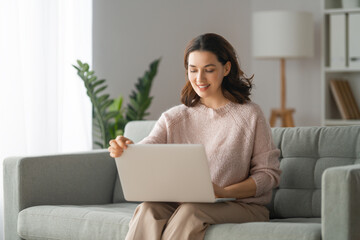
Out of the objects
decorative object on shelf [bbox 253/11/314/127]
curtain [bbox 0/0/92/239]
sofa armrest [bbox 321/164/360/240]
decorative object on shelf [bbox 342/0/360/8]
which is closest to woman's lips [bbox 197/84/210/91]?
sofa armrest [bbox 321/164/360/240]

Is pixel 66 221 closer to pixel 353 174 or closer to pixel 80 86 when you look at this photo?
pixel 353 174

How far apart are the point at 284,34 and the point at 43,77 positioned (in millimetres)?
1800

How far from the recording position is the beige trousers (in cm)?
203

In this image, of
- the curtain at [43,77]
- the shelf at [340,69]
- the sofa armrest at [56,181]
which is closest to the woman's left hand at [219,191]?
the sofa armrest at [56,181]

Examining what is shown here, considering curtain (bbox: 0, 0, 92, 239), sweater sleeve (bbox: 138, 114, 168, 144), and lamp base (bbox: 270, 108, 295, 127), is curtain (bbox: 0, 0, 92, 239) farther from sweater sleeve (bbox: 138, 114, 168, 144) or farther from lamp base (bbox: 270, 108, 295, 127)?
lamp base (bbox: 270, 108, 295, 127)

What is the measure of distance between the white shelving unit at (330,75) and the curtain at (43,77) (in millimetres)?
1702

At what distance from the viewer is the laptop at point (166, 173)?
6.55 ft

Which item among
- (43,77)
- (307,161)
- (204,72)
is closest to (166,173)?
(204,72)

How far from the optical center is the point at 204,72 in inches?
91.7

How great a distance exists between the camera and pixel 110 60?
181 inches

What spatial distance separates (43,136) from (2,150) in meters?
0.39

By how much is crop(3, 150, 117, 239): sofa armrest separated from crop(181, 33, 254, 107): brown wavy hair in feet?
1.97

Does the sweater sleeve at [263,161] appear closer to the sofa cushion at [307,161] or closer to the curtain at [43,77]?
the sofa cushion at [307,161]

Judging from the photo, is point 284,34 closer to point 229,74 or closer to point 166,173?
point 229,74
